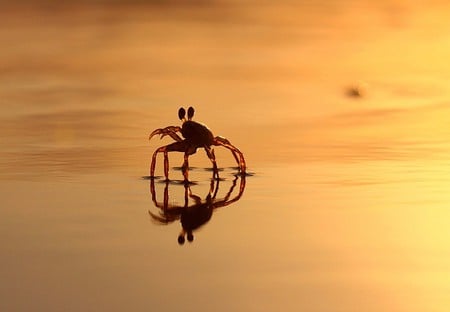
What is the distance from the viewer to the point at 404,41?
16.2 metres

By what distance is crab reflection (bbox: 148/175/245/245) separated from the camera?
25.0 feet

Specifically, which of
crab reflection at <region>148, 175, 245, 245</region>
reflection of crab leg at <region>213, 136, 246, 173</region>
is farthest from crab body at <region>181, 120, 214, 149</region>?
crab reflection at <region>148, 175, 245, 245</region>

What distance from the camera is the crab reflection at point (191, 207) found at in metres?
7.61

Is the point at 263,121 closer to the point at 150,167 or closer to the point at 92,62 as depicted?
the point at 150,167

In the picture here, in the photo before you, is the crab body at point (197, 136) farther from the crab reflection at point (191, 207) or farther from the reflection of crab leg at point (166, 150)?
the crab reflection at point (191, 207)

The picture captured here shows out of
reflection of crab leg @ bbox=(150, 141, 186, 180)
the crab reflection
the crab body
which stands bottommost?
the crab reflection

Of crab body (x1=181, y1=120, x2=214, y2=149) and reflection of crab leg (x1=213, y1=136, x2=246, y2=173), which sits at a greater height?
crab body (x1=181, y1=120, x2=214, y2=149)

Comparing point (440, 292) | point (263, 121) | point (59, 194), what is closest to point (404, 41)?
point (263, 121)

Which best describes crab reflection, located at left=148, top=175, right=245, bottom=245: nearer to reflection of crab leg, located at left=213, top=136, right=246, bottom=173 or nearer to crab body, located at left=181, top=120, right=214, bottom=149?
reflection of crab leg, located at left=213, top=136, right=246, bottom=173

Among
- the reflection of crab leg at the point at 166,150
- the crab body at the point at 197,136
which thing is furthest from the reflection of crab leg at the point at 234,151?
the reflection of crab leg at the point at 166,150

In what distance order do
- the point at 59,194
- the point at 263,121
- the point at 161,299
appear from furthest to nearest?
the point at 263,121, the point at 59,194, the point at 161,299

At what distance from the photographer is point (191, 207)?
830 cm

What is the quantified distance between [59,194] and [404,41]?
8316 millimetres

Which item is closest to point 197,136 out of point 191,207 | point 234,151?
point 234,151
